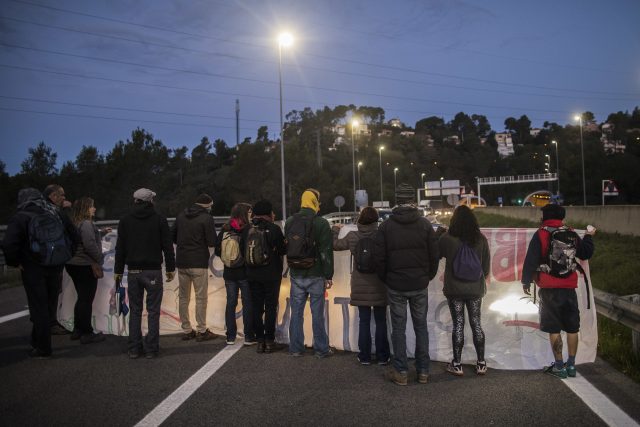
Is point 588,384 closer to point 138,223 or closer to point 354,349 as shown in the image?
point 354,349

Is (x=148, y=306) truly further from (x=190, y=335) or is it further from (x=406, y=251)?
(x=406, y=251)

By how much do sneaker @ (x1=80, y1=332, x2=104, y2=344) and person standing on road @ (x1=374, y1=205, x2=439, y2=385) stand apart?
425cm

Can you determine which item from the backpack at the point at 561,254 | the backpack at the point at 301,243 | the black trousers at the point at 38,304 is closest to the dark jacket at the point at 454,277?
the backpack at the point at 561,254

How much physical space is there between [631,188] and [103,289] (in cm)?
8748

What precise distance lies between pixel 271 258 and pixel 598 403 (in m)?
3.75

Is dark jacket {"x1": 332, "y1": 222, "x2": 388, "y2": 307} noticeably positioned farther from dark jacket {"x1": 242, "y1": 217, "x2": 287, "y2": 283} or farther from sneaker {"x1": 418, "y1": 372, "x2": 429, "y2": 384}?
dark jacket {"x1": 242, "y1": 217, "x2": 287, "y2": 283}

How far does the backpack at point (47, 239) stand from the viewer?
6.28 meters

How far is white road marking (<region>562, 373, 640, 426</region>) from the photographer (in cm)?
415

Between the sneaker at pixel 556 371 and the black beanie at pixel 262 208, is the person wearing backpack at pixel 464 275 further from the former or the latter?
the black beanie at pixel 262 208

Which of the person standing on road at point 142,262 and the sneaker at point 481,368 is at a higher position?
the person standing on road at point 142,262

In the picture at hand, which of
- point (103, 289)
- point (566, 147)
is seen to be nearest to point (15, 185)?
point (103, 289)

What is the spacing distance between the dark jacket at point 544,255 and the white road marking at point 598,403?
95cm

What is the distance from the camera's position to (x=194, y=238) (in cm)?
714

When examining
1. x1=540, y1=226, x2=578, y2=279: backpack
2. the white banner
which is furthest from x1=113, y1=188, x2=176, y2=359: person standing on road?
x1=540, y1=226, x2=578, y2=279: backpack
